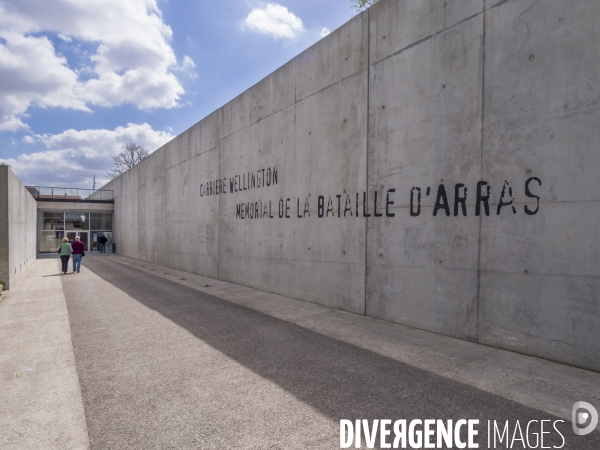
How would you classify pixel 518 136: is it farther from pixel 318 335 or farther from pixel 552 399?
pixel 318 335

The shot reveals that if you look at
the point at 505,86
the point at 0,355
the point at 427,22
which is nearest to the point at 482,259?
the point at 505,86

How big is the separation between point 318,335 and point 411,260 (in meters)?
2.22

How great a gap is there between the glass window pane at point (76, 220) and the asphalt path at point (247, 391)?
28541mm

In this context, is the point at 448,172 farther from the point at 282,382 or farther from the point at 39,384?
the point at 39,384

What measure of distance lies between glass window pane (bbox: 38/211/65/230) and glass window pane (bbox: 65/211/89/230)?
41 cm

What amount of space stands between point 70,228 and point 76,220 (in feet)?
2.85

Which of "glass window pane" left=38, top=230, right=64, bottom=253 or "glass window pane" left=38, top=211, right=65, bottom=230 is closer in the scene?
"glass window pane" left=38, top=211, right=65, bottom=230

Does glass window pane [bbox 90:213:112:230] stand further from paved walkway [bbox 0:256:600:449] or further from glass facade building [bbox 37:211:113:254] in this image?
paved walkway [bbox 0:256:600:449]

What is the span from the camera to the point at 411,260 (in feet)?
22.1

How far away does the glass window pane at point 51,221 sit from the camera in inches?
1177

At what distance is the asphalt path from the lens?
3.22 metres
